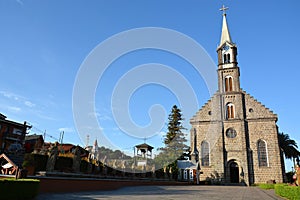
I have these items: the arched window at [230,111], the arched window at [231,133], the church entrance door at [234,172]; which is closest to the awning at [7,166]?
the church entrance door at [234,172]

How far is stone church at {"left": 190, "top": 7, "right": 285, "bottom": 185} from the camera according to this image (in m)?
30.9

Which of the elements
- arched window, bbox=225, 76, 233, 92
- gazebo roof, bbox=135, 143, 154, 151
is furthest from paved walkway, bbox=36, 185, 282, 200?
arched window, bbox=225, 76, 233, 92

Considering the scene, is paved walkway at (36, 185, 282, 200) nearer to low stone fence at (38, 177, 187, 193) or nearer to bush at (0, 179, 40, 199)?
bush at (0, 179, 40, 199)

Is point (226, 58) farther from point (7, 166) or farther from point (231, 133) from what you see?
point (7, 166)

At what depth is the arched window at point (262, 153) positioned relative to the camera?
31.1m

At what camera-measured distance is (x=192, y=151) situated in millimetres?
34656

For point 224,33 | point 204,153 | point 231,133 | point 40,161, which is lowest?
point 40,161

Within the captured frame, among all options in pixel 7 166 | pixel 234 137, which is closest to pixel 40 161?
pixel 7 166

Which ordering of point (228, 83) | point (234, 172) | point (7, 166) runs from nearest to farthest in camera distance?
point (7, 166), point (234, 172), point (228, 83)

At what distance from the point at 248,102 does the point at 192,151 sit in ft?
36.2

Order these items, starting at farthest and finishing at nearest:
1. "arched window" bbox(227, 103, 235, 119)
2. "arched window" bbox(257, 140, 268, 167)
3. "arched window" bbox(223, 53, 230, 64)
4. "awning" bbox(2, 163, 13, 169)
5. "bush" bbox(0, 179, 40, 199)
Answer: "arched window" bbox(223, 53, 230, 64) < "arched window" bbox(227, 103, 235, 119) < "arched window" bbox(257, 140, 268, 167) < "awning" bbox(2, 163, 13, 169) < "bush" bbox(0, 179, 40, 199)

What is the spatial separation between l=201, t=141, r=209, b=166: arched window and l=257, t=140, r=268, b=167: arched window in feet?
22.4

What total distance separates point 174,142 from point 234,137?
49.1 ft

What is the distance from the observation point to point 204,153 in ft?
112
